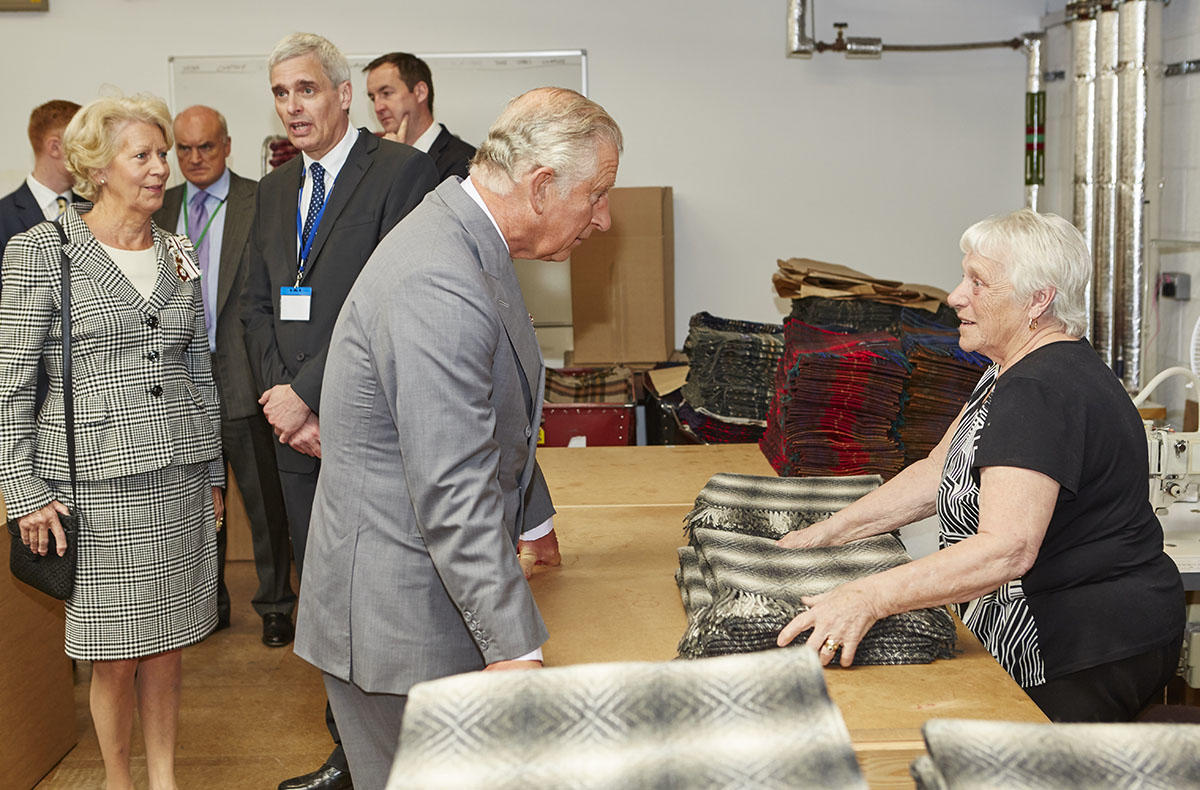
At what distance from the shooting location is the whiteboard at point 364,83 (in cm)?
573

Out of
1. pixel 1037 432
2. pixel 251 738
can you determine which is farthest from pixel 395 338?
pixel 251 738

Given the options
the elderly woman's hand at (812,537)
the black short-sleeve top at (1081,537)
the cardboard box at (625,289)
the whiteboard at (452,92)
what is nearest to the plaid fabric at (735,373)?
the cardboard box at (625,289)

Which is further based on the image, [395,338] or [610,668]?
[395,338]

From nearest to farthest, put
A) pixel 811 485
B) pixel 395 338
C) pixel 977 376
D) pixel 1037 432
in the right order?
pixel 395 338
pixel 1037 432
pixel 811 485
pixel 977 376

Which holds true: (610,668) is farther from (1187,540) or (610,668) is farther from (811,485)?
(1187,540)

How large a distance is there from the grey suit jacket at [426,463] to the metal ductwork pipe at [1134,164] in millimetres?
3315

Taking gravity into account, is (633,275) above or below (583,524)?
above

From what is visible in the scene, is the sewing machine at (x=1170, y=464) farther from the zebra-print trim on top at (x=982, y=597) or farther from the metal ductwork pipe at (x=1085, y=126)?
the metal ductwork pipe at (x=1085, y=126)

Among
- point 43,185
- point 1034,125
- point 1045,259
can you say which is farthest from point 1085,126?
point 43,185

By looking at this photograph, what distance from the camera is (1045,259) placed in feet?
6.30

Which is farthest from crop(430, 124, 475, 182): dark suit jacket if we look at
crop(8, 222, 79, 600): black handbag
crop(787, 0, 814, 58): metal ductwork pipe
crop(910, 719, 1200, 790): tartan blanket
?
crop(910, 719, 1200, 790): tartan blanket

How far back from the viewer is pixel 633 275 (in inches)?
220

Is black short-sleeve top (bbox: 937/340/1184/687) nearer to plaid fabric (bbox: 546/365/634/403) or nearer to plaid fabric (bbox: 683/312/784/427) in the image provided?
plaid fabric (bbox: 683/312/784/427)

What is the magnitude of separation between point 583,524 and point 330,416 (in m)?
0.91
